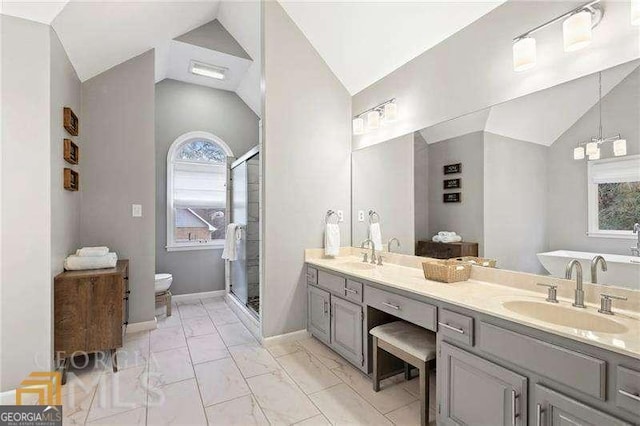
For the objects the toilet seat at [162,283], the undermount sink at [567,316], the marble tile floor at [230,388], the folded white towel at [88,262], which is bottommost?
the marble tile floor at [230,388]

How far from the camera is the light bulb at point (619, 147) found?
1.41 meters

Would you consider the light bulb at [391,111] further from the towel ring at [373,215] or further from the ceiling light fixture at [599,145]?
the ceiling light fixture at [599,145]

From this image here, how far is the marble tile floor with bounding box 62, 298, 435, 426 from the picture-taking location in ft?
5.92

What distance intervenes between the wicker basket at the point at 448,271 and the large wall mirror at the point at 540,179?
170mm

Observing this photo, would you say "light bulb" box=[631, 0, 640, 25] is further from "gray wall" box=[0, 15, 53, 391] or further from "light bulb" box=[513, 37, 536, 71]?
"gray wall" box=[0, 15, 53, 391]

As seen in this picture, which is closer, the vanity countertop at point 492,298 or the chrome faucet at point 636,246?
the vanity countertop at point 492,298

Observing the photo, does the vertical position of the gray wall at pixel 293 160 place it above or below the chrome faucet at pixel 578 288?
above

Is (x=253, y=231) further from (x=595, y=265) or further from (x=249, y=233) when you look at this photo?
(x=595, y=265)

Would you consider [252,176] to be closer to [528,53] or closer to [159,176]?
[159,176]

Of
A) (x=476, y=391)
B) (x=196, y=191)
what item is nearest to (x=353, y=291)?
(x=476, y=391)

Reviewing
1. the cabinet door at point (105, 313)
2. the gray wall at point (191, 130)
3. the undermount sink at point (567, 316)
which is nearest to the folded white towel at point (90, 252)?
the cabinet door at point (105, 313)

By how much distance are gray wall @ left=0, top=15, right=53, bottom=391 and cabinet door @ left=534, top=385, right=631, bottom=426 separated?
2.80 meters

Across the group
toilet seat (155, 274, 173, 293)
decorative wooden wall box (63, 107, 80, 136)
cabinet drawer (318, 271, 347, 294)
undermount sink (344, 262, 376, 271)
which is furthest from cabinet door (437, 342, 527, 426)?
toilet seat (155, 274, 173, 293)

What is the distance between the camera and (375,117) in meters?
2.83
